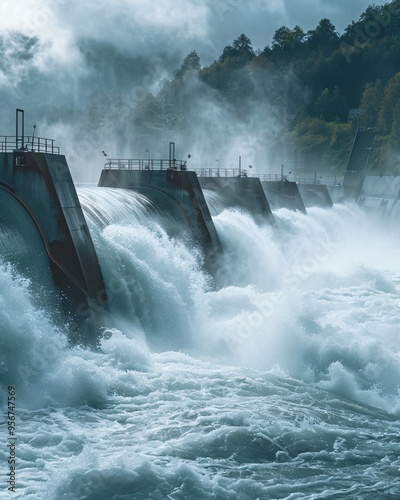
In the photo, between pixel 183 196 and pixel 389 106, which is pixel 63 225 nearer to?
pixel 183 196

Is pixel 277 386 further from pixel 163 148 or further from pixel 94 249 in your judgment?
pixel 163 148

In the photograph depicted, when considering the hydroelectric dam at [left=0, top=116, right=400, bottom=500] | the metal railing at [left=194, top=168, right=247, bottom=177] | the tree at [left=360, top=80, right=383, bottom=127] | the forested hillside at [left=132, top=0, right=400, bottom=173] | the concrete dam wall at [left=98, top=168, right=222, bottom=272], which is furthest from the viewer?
the forested hillside at [left=132, top=0, right=400, bottom=173]

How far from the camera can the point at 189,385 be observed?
16.3 m

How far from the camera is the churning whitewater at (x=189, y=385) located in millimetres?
11859

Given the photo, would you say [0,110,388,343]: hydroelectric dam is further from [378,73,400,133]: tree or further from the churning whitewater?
[378,73,400,133]: tree

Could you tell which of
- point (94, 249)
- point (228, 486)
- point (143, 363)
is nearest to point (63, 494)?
point (228, 486)

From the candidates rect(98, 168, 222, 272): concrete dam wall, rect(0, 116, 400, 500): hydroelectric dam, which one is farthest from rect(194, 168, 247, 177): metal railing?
rect(0, 116, 400, 500): hydroelectric dam

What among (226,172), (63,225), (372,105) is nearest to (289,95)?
(372,105)

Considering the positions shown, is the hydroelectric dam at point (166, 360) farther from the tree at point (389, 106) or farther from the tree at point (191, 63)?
the tree at point (191, 63)

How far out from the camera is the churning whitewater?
11.9m

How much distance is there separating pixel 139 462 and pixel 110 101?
10863cm

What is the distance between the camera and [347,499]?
11406 millimetres

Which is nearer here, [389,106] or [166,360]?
[166,360]

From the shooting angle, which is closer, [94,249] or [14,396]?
[14,396]
